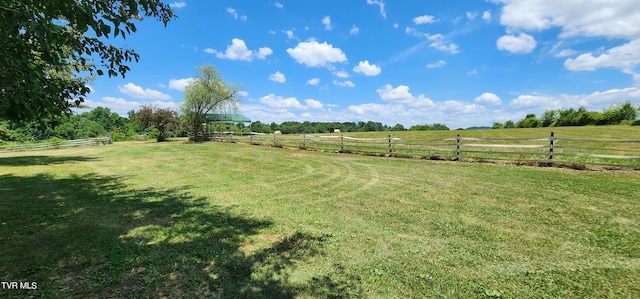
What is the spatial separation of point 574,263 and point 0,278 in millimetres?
6480

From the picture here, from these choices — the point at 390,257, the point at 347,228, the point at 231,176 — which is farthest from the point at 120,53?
the point at 231,176

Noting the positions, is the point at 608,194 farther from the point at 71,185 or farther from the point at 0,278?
the point at 71,185

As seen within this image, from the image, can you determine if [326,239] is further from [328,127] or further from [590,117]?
[590,117]

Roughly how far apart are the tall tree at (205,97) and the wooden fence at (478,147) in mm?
3107

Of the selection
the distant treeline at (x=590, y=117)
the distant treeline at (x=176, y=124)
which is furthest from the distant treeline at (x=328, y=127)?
the distant treeline at (x=590, y=117)

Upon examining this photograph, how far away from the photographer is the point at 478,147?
1609 cm

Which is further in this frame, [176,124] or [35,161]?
[176,124]

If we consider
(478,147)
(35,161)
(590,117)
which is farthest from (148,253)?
(590,117)

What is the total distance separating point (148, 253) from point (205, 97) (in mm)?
29059

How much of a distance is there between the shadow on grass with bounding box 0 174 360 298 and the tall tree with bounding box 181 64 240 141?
2576 centimetres

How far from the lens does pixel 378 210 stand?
521 cm

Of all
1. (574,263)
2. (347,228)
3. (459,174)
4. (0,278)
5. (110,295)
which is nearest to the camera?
(110,295)

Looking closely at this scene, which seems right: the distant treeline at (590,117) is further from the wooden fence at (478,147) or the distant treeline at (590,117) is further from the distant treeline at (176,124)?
the wooden fence at (478,147)

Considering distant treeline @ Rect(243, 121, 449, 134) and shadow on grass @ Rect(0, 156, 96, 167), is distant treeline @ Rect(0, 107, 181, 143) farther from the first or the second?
distant treeline @ Rect(243, 121, 449, 134)
